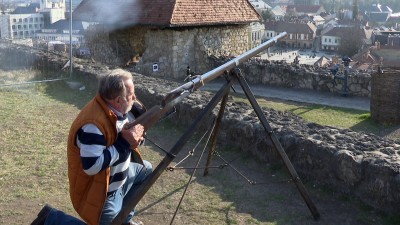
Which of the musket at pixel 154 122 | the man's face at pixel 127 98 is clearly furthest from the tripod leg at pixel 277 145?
the man's face at pixel 127 98

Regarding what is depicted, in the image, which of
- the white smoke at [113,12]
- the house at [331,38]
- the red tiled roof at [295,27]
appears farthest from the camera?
the red tiled roof at [295,27]

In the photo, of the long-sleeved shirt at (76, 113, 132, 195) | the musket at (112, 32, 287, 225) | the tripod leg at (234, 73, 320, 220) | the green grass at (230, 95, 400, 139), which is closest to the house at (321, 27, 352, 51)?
the green grass at (230, 95, 400, 139)

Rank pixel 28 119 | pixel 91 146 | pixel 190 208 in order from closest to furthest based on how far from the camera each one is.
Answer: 1. pixel 91 146
2. pixel 190 208
3. pixel 28 119

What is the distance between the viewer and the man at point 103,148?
10.9 feet

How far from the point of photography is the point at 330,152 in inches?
217

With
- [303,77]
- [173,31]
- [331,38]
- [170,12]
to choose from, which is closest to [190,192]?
[303,77]

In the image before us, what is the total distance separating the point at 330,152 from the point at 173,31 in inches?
495

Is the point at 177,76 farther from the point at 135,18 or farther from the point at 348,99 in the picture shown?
the point at 348,99

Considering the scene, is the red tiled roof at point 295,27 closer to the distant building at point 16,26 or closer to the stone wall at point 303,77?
the distant building at point 16,26

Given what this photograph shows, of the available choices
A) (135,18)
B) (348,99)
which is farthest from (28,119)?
(135,18)

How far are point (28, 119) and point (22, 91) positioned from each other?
302 cm

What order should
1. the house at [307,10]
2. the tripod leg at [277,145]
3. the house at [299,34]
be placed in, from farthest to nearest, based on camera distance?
the house at [307,10], the house at [299,34], the tripod leg at [277,145]

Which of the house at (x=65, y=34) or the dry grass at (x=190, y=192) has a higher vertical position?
the house at (x=65, y=34)

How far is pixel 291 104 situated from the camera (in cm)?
1310
